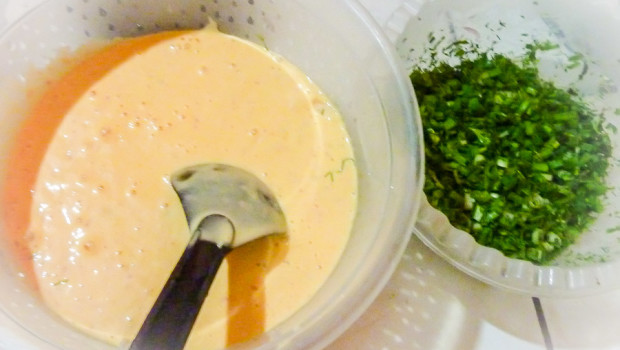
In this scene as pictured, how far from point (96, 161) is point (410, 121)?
439 mm

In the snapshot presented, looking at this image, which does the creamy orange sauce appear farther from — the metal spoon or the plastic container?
the plastic container

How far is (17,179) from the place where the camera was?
79 cm

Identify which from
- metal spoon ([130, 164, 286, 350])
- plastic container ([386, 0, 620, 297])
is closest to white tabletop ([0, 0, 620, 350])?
plastic container ([386, 0, 620, 297])

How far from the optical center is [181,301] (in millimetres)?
580

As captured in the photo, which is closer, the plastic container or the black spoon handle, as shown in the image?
the black spoon handle

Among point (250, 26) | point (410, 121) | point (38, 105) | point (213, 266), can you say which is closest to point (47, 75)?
point (38, 105)

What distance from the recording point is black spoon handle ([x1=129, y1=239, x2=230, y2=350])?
55 cm

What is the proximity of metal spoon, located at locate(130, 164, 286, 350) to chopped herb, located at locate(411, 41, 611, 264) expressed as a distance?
243mm

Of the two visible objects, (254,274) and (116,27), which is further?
(116,27)

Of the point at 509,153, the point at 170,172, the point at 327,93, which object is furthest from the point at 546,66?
the point at 170,172

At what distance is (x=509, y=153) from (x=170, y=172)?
1.62 feet

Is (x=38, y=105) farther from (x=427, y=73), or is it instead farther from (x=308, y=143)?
(x=427, y=73)

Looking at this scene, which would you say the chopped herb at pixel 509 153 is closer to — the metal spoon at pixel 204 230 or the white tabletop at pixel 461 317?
the white tabletop at pixel 461 317

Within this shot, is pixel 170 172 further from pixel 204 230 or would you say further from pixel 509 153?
pixel 509 153
